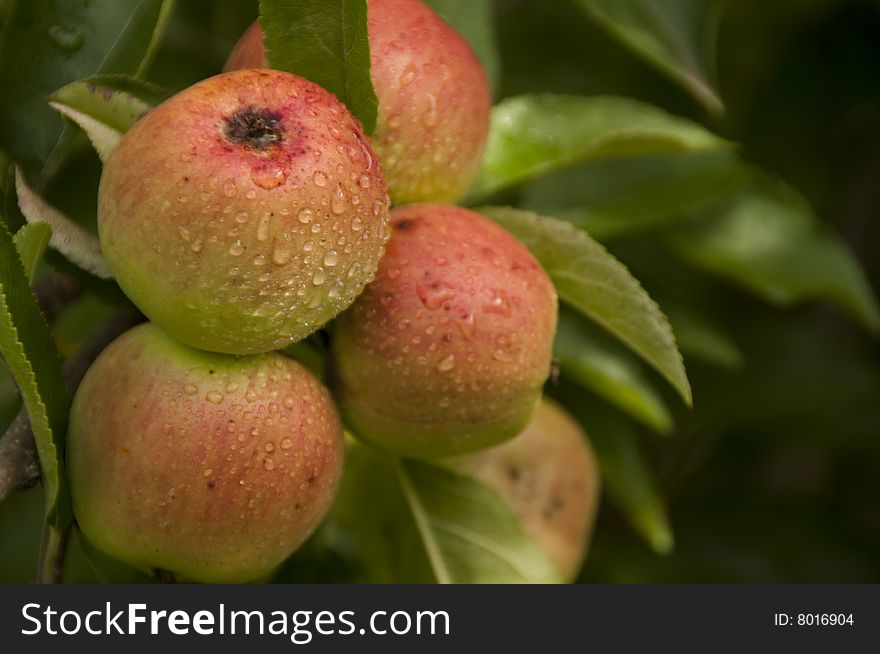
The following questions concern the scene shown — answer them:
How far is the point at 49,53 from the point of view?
1027mm

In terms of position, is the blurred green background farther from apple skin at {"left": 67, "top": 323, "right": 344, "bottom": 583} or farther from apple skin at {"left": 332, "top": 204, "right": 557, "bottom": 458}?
apple skin at {"left": 67, "top": 323, "right": 344, "bottom": 583}

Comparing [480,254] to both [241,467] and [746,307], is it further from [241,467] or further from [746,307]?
[746,307]

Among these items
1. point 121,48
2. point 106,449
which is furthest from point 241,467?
point 121,48

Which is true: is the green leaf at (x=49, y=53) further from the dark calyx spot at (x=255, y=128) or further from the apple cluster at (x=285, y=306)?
the dark calyx spot at (x=255, y=128)

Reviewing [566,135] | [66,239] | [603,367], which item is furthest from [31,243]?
[603,367]

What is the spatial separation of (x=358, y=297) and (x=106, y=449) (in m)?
0.24

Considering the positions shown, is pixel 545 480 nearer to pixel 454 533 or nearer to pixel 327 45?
pixel 454 533

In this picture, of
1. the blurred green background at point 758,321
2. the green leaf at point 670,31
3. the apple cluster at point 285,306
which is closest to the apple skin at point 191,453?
the apple cluster at point 285,306

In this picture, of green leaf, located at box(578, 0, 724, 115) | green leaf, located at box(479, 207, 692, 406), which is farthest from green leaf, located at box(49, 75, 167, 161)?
green leaf, located at box(578, 0, 724, 115)

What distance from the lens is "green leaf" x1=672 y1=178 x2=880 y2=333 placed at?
1542 mm

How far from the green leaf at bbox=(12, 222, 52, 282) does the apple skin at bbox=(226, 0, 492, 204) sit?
0.24 m

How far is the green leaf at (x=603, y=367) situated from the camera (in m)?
1.36

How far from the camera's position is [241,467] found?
2.80ft

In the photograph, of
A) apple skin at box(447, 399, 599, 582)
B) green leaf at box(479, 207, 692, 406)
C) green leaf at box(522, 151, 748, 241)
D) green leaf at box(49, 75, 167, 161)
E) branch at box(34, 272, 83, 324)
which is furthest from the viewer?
green leaf at box(522, 151, 748, 241)
